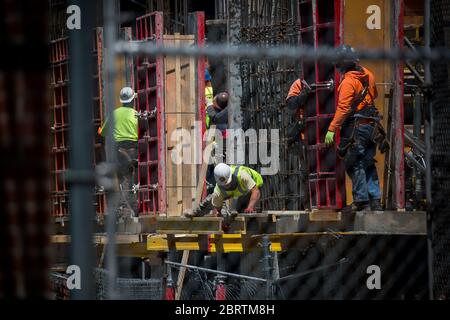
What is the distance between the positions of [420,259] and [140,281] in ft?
10.8

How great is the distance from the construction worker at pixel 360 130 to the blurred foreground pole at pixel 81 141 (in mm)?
7310

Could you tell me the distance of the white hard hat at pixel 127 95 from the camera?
15125 millimetres

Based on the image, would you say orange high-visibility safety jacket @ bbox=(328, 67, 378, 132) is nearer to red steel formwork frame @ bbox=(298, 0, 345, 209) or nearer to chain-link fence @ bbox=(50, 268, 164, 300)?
red steel formwork frame @ bbox=(298, 0, 345, 209)

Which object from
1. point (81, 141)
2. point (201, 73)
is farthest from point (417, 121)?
point (81, 141)

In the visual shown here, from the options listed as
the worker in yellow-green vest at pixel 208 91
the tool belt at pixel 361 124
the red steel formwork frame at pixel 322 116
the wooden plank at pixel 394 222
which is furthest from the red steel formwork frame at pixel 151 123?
the wooden plank at pixel 394 222

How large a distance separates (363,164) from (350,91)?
763mm

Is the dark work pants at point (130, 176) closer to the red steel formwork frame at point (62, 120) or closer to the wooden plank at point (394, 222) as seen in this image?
the red steel formwork frame at point (62, 120)

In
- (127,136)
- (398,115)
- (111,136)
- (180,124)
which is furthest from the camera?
(127,136)

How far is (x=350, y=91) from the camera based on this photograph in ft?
38.0

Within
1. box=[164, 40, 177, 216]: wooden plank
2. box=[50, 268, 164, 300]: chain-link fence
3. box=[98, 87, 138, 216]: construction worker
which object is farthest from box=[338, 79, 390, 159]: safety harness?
box=[98, 87, 138, 216]: construction worker

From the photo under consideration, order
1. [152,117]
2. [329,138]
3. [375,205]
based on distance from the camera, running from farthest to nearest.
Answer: [152,117]
[329,138]
[375,205]

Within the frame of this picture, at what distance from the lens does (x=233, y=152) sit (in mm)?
14172

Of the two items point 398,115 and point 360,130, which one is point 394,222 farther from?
point 398,115

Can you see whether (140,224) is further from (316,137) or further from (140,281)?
(316,137)
